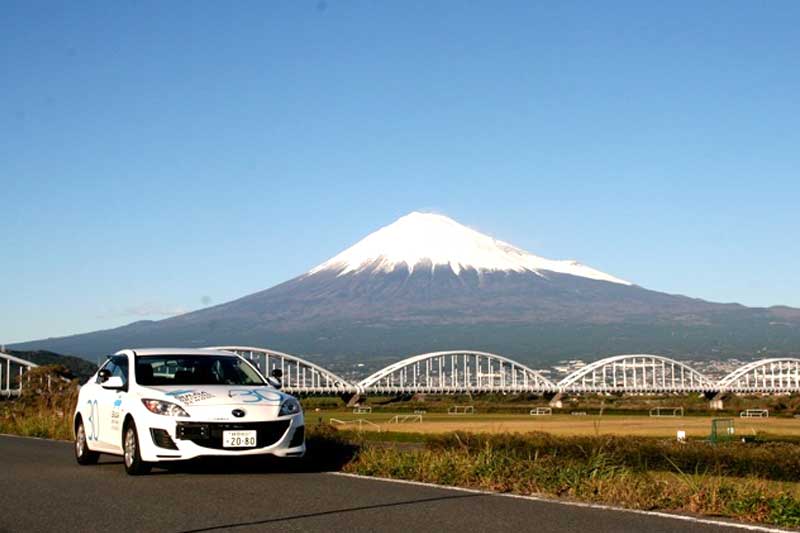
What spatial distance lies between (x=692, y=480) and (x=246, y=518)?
4511 millimetres

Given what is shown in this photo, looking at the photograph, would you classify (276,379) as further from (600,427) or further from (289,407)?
(600,427)

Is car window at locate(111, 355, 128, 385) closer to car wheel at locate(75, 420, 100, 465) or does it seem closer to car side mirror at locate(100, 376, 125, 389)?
car side mirror at locate(100, 376, 125, 389)

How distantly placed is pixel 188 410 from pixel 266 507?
2912 mm

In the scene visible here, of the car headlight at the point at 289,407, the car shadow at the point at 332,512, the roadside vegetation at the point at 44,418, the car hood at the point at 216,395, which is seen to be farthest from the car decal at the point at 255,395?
the roadside vegetation at the point at 44,418

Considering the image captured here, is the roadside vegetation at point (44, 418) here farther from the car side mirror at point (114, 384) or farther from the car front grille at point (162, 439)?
the car front grille at point (162, 439)

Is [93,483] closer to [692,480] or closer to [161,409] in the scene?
[161,409]

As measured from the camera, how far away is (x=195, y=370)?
16.6 metres

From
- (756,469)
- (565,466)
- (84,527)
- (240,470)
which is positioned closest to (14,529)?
(84,527)

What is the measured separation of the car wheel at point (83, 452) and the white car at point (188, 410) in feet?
1.30

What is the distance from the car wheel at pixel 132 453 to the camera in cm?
1513

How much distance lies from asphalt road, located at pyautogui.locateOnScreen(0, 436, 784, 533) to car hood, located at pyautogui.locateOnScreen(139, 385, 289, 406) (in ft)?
2.88

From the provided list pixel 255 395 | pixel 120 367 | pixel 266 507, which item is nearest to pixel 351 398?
pixel 120 367

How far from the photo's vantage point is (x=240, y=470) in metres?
15.8

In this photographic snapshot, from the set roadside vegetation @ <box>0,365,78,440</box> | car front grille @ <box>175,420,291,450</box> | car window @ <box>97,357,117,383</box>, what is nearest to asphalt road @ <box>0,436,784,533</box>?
car front grille @ <box>175,420,291,450</box>
